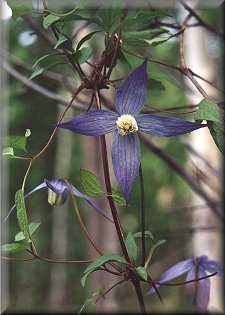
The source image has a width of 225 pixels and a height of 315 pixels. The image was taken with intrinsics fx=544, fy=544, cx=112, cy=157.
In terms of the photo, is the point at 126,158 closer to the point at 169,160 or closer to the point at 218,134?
the point at 218,134

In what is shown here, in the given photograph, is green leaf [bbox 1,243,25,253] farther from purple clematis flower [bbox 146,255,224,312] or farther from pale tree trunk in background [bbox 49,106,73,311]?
pale tree trunk in background [bbox 49,106,73,311]

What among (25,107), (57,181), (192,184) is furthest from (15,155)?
(25,107)

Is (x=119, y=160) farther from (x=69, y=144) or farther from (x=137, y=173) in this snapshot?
(x=69, y=144)

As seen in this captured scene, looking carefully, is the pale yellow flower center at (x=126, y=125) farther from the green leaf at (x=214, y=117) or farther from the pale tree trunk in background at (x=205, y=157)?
the pale tree trunk in background at (x=205, y=157)

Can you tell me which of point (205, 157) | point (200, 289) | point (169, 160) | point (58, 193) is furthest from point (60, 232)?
point (58, 193)

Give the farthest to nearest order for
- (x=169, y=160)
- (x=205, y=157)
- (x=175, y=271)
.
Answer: (x=205, y=157), (x=169, y=160), (x=175, y=271)

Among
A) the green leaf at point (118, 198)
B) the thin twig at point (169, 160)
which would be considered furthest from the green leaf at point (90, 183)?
the thin twig at point (169, 160)
